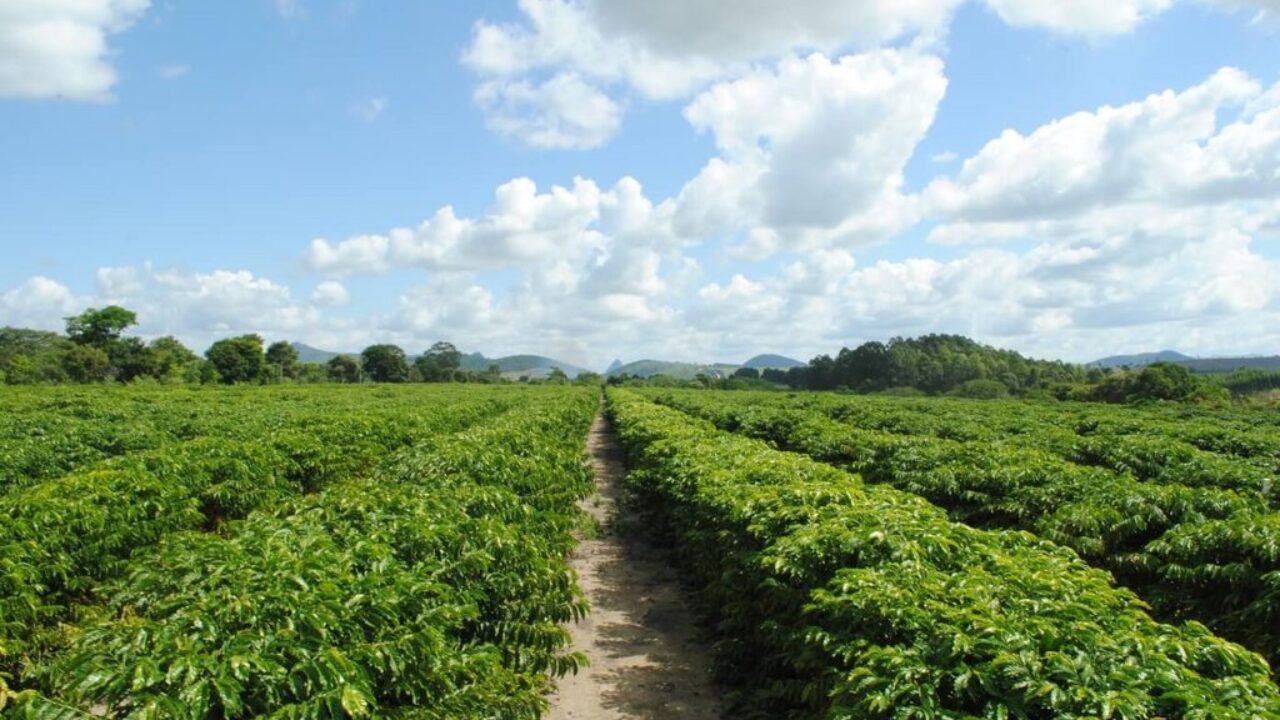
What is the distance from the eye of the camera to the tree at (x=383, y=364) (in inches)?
4774

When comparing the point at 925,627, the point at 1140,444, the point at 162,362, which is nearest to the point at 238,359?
the point at 162,362

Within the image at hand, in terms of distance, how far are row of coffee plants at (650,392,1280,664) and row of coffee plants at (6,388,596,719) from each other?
230 inches

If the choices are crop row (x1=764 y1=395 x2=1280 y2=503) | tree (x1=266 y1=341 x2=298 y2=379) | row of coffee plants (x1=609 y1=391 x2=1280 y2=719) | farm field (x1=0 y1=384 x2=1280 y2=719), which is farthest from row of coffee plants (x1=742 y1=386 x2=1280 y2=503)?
tree (x1=266 y1=341 x2=298 y2=379)

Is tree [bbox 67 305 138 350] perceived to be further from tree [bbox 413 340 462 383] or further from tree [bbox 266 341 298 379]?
tree [bbox 413 340 462 383]

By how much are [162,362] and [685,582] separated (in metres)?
91.6

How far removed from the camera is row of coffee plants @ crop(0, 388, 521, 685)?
620cm

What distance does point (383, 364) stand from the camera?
121688 mm

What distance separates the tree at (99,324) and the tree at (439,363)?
4673 cm

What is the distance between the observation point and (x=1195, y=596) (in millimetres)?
6773

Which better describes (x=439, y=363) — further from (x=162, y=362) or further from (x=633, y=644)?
(x=633, y=644)

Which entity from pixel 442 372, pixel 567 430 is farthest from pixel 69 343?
pixel 567 430

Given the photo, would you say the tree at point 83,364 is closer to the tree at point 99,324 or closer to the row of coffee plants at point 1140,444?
the tree at point 99,324

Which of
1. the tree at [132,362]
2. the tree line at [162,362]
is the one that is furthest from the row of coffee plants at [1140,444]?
the tree at [132,362]

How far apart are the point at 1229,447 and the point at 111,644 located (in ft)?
72.8
